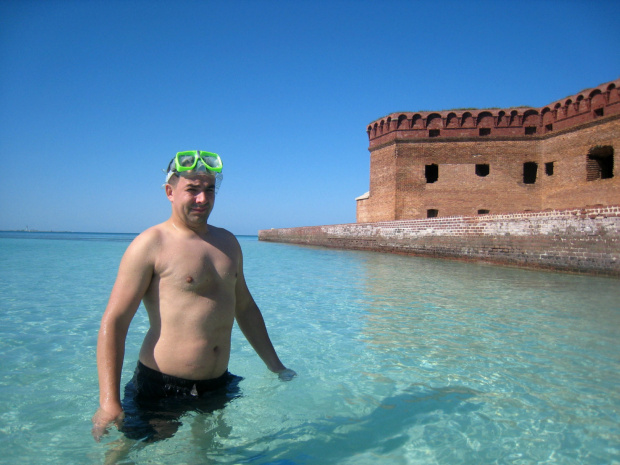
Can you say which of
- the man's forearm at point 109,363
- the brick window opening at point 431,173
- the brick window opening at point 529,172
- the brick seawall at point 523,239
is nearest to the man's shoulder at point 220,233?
the man's forearm at point 109,363

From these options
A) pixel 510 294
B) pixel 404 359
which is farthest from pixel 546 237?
pixel 404 359

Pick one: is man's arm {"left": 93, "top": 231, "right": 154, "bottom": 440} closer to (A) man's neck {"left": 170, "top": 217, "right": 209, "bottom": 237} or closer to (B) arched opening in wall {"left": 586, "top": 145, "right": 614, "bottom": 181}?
(A) man's neck {"left": 170, "top": 217, "right": 209, "bottom": 237}

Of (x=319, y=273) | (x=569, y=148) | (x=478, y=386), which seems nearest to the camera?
(x=478, y=386)

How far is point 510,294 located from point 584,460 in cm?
599

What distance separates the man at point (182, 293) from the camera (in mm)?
1968

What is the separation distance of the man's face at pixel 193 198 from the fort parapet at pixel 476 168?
15.0 meters

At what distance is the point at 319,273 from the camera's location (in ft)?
37.8

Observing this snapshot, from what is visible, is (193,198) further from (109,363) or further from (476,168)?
(476,168)

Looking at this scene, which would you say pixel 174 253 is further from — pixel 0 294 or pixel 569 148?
pixel 569 148

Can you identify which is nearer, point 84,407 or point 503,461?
point 503,461

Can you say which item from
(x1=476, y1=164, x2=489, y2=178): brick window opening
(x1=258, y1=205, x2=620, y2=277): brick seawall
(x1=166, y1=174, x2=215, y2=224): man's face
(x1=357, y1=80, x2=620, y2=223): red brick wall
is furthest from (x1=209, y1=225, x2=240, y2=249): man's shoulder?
(x1=476, y1=164, x2=489, y2=178): brick window opening

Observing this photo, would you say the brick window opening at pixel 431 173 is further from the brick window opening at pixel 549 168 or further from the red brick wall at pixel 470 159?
the brick window opening at pixel 549 168

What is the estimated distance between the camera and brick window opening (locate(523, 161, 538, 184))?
2439 centimetres

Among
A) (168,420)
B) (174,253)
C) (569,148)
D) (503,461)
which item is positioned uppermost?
(569,148)
